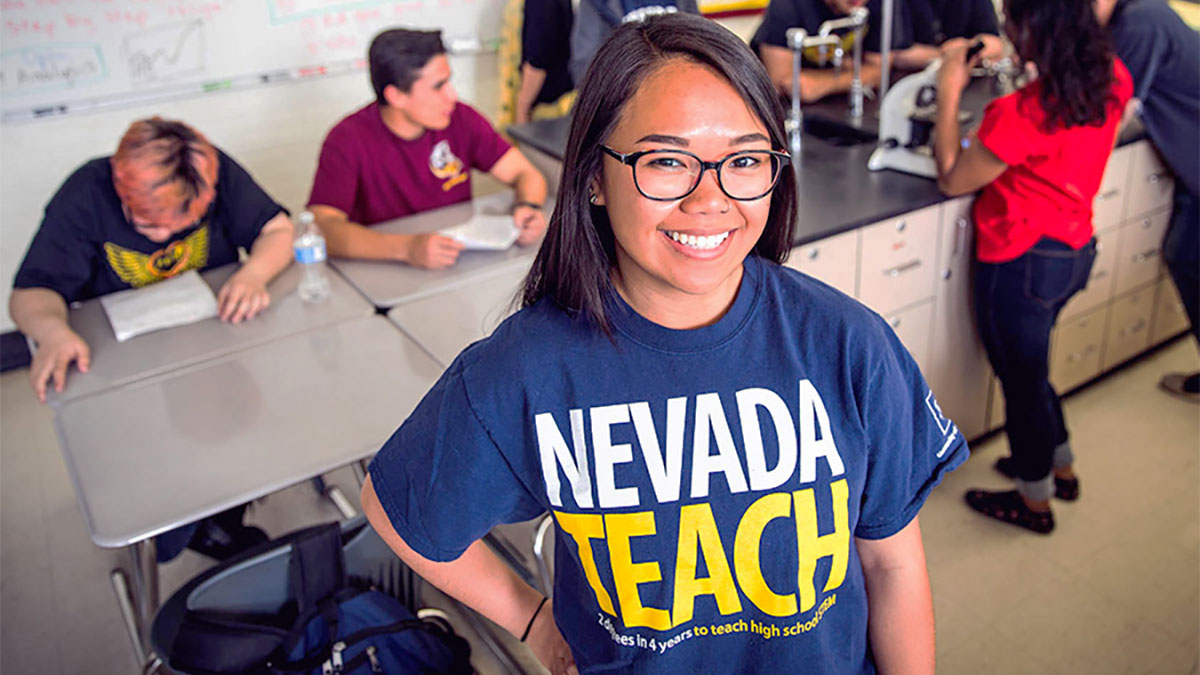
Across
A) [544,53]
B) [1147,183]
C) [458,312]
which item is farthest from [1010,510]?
[544,53]

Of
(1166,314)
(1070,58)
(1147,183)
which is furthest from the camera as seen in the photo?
(1166,314)

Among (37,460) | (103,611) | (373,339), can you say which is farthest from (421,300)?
(37,460)

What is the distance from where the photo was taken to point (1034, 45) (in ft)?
6.29

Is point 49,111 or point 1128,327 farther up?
point 49,111

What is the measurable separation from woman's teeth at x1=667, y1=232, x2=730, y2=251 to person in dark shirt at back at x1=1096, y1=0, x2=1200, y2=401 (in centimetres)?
177

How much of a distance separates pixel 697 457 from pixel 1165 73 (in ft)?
7.17

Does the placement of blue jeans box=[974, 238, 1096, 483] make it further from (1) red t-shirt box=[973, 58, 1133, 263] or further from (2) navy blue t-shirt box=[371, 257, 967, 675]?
(2) navy blue t-shirt box=[371, 257, 967, 675]

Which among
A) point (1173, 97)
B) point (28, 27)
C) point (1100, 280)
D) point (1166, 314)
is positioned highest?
point (28, 27)

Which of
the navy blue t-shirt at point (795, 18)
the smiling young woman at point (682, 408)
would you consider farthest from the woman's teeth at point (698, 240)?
the navy blue t-shirt at point (795, 18)

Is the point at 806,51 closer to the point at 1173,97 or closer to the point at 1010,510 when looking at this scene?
the point at 1173,97

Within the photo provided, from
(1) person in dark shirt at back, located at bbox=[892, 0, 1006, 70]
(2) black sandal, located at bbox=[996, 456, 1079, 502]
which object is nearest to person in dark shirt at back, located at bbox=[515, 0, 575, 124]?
(1) person in dark shirt at back, located at bbox=[892, 0, 1006, 70]

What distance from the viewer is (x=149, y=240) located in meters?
2.22

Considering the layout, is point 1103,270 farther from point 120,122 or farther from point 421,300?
point 120,122

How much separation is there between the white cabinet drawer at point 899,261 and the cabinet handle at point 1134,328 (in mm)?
943
